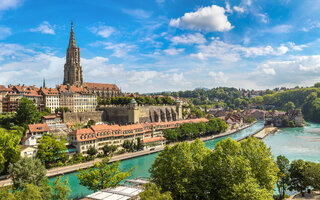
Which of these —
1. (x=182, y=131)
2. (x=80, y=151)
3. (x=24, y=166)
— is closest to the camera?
(x=24, y=166)

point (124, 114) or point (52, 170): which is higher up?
point (124, 114)

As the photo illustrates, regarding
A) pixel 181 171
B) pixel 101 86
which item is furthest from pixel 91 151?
pixel 101 86

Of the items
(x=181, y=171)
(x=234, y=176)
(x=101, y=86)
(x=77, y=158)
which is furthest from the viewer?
(x=101, y=86)

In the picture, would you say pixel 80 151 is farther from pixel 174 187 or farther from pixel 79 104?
pixel 79 104

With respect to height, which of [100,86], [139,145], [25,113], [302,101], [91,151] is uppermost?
[100,86]

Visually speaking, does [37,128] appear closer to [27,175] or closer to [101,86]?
[27,175]

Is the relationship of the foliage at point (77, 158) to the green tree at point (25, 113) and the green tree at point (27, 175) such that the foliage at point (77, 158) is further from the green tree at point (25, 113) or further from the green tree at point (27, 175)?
the green tree at point (25, 113)

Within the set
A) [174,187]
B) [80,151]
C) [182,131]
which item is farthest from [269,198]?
[182,131]
